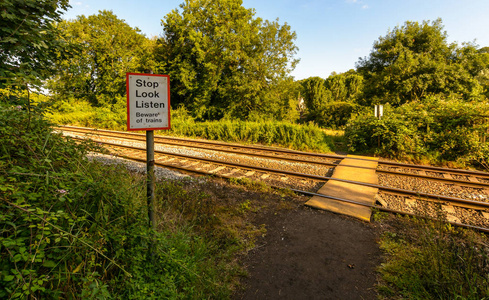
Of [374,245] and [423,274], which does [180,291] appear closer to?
[423,274]

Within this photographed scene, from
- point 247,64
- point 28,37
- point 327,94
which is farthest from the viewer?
point 327,94

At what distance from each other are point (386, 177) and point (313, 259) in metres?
5.14

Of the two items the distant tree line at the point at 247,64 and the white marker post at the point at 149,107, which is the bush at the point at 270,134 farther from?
the white marker post at the point at 149,107

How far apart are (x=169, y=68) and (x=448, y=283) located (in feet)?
76.0

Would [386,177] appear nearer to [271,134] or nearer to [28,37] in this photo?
[271,134]

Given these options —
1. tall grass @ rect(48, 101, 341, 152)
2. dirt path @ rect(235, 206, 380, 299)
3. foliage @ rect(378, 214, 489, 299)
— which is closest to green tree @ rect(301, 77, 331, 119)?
tall grass @ rect(48, 101, 341, 152)

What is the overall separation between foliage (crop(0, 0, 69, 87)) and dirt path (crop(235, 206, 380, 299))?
404 centimetres

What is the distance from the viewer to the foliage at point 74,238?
63.7 inches

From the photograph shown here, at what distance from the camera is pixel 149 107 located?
8.60 ft

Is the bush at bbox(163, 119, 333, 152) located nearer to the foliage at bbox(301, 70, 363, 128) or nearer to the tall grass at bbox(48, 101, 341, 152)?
the tall grass at bbox(48, 101, 341, 152)

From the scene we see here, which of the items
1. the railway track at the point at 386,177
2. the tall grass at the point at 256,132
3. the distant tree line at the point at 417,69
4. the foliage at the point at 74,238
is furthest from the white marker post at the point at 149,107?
the distant tree line at the point at 417,69

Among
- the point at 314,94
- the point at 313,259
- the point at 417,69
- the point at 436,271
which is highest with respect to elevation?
the point at 314,94

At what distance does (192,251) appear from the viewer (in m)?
3.18

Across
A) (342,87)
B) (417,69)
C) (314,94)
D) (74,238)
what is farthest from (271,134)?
(342,87)
